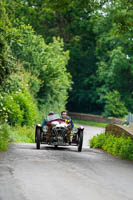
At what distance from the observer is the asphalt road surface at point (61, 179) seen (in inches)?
309

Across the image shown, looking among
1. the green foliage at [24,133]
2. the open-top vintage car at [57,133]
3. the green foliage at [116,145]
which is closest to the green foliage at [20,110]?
the green foliage at [24,133]

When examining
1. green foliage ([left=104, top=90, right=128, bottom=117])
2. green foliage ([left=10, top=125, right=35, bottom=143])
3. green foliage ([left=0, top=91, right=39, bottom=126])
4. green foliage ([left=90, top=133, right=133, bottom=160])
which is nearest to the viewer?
green foliage ([left=90, top=133, right=133, bottom=160])

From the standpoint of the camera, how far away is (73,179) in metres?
9.48

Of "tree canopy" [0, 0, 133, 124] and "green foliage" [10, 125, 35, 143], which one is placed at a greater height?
"tree canopy" [0, 0, 133, 124]

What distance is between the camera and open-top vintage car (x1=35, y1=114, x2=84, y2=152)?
1702cm

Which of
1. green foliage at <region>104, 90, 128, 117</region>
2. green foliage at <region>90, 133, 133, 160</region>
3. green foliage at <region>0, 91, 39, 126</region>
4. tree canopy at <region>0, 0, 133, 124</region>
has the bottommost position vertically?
green foliage at <region>90, 133, 133, 160</region>

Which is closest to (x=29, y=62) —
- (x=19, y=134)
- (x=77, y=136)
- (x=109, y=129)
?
(x=19, y=134)

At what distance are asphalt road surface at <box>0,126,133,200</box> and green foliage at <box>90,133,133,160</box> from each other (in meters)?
2.38

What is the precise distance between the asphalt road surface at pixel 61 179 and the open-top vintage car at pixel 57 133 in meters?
3.74

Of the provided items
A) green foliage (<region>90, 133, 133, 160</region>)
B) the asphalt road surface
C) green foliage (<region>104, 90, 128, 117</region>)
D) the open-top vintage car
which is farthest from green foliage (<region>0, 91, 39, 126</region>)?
green foliage (<region>104, 90, 128, 117</region>)

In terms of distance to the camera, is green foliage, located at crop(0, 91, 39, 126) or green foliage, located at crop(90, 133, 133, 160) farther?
green foliage, located at crop(0, 91, 39, 126)

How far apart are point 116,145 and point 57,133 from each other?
2154 mm

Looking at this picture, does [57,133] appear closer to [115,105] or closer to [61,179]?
[61,179]

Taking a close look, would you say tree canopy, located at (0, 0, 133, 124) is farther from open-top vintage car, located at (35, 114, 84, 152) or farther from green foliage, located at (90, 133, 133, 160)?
open-top vintage car, located at (35, 114, 84, 152)
